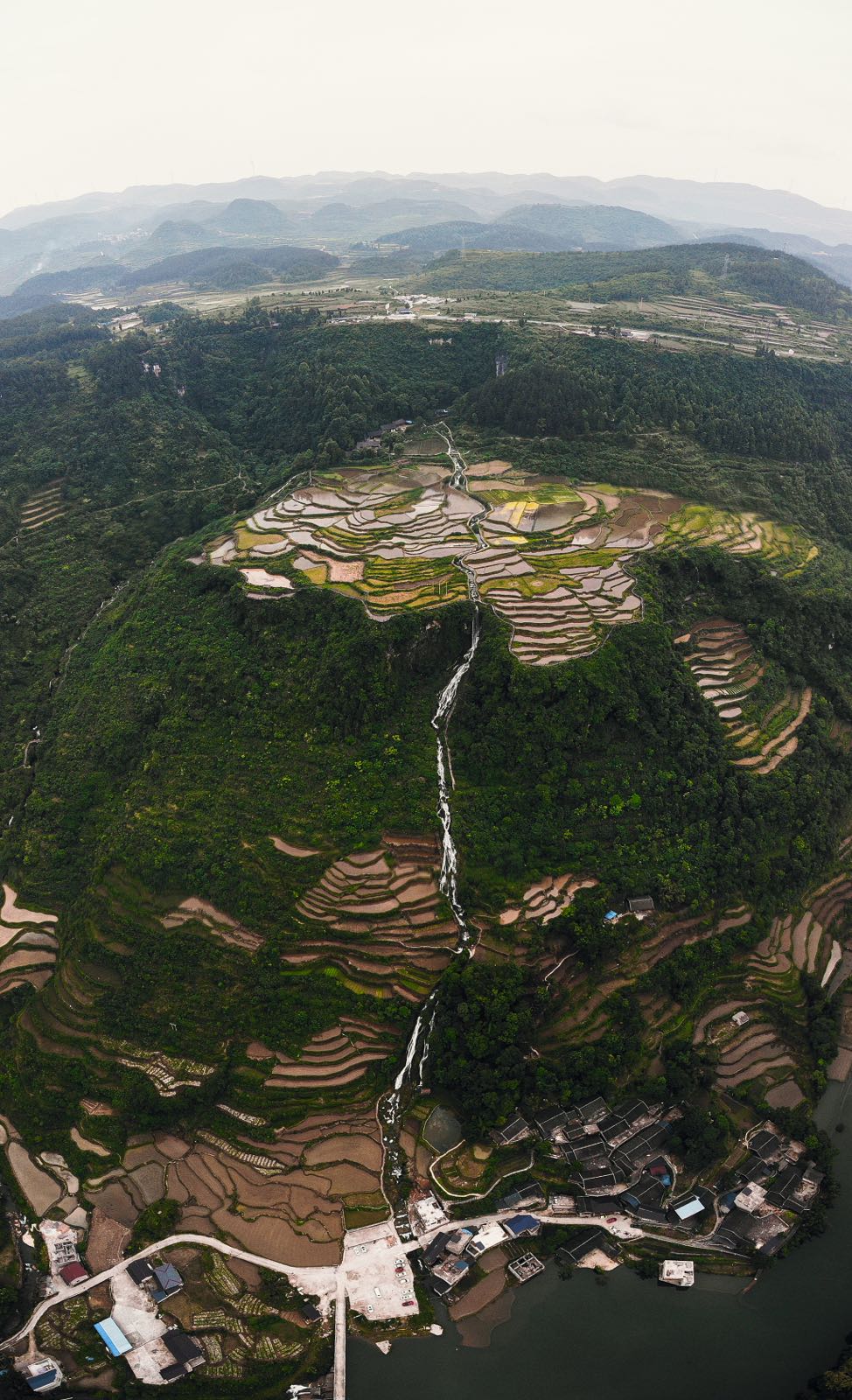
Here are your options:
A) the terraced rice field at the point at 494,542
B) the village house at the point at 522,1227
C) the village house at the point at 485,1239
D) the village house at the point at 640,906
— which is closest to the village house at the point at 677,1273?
the village house at the point at 522,1227

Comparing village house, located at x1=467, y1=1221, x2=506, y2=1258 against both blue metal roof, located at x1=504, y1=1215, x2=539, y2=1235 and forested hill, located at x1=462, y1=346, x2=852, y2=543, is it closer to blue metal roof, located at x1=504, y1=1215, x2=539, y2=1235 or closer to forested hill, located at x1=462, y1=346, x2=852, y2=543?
blue metal roof, located at x1=504, y1=1215, x2=539, y2=1235

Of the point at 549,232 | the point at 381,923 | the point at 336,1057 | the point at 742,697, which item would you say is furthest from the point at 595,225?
the point at 336,1057

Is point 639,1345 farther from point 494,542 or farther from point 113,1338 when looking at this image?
point 494,542

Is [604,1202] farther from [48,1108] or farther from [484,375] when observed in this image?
[484,375]

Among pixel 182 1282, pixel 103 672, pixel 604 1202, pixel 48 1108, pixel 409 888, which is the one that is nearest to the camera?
pixel 182 1282

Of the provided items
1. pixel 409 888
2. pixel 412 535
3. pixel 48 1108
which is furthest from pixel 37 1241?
pixel 412 535

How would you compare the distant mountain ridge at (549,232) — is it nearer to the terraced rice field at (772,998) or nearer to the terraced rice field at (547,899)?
the terraced rice field at (547,899)
